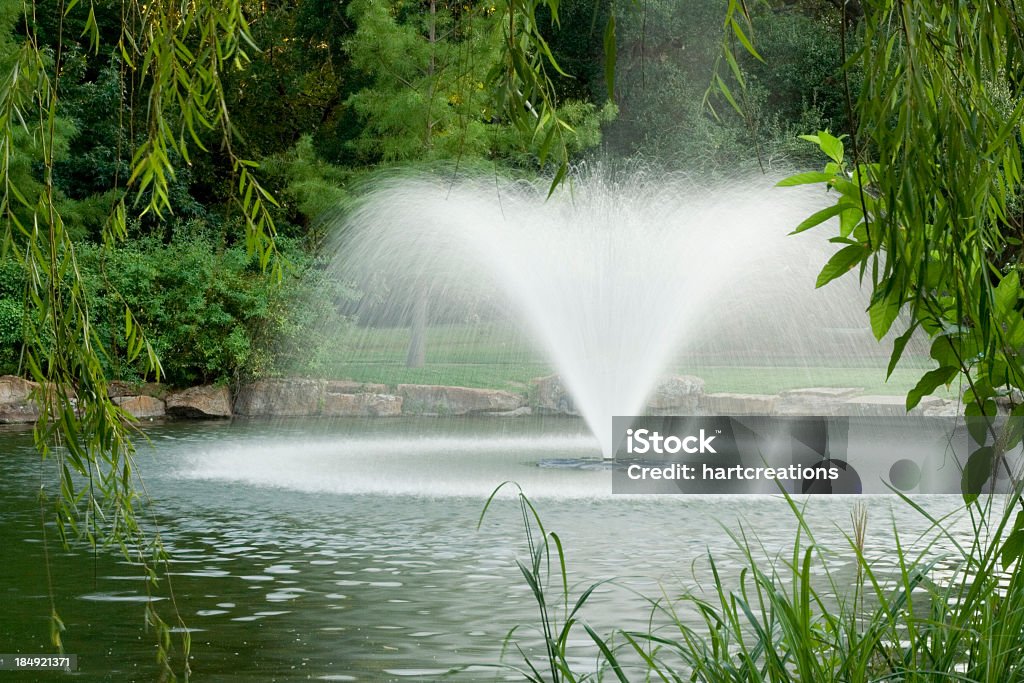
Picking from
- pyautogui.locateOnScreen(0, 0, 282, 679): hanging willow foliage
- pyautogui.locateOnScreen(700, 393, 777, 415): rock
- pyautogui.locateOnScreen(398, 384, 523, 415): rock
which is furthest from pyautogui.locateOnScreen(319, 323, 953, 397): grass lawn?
pyautogui.locateOnScreen(0, 0, 282, 679): hanging willow foliage

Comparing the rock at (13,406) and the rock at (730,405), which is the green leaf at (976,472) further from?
the rock at (13,406)

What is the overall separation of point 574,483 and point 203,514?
121 inches

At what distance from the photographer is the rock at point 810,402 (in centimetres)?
1738

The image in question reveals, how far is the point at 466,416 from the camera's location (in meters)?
17.9

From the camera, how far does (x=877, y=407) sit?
1717 cm

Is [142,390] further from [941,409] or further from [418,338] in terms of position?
[941,409]

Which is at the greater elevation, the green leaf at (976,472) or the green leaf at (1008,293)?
the green leaf at (1008,293)

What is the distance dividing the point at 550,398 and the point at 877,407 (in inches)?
183

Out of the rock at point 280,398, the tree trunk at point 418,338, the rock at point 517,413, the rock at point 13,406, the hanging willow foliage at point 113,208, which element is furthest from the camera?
the tree trunk at point 418,338

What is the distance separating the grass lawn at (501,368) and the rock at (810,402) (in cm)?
83

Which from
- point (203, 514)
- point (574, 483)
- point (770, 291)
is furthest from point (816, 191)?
point (203, 514)

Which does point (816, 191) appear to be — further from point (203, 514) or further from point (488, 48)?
point (488, 48)

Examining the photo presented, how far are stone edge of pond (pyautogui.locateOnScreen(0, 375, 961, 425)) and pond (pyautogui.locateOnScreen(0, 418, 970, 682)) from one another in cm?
507

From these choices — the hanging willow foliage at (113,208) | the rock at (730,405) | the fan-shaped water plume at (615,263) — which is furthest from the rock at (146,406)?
the hanging willow foliage at (113,208)
